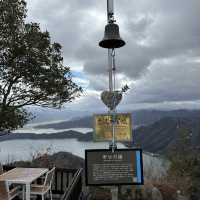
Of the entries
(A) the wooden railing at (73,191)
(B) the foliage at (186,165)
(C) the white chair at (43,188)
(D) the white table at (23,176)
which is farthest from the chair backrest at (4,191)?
(B) the foliage at (186,165)

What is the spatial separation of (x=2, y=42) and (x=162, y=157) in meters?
6.62

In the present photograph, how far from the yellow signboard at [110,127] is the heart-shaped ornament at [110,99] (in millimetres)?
370

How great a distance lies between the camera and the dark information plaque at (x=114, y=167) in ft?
20.9

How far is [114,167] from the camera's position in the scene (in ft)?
21.0

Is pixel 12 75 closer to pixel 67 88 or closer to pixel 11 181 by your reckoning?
pixel 67 88

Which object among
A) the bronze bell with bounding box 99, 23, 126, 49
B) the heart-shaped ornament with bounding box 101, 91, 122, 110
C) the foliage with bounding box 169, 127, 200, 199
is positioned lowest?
the foliage with bounding box 169, 127, 200, 199

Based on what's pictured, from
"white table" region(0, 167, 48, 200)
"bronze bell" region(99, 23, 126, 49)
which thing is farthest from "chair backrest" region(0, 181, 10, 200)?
"bronze bell" region(99, 23, 126, 49)

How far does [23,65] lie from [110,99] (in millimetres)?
4695

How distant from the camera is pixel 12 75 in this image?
35.0 ft

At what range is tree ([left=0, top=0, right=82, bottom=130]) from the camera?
10398mm

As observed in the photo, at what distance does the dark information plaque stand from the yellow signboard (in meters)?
0.31

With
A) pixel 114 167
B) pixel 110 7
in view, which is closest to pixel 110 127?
Answer: pixel 114 167

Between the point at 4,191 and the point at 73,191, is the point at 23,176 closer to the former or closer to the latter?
the point at 4,191

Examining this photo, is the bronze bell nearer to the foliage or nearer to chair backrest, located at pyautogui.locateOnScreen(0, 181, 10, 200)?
chair backrest, located at pyautogui.locateOnScreen(0, 181, 10, 200)
